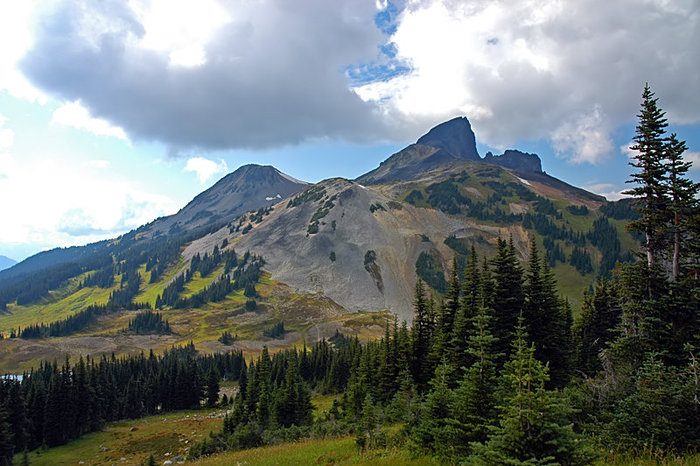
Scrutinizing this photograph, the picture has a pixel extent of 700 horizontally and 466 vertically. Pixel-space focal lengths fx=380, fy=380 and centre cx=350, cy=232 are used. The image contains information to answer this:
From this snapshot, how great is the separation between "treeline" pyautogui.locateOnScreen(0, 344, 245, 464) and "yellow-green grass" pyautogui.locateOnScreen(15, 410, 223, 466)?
3.40m

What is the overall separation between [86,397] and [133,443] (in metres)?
17.5

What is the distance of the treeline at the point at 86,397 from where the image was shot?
212 feet

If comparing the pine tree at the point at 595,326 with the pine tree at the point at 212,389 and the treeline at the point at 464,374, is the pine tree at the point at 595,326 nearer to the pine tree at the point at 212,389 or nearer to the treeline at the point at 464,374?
the treeline at the point at 464,374

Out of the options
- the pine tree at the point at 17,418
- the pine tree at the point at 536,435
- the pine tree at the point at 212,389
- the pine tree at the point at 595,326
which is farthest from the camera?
the pine tree at the point at 212,389

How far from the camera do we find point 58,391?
232 ft

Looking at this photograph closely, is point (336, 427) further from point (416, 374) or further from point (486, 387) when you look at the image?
point (486, 387)

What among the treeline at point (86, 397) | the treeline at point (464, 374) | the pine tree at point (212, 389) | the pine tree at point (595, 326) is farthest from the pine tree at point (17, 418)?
the pine tree at point (595, 326)

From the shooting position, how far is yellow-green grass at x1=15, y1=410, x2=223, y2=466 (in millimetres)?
57375

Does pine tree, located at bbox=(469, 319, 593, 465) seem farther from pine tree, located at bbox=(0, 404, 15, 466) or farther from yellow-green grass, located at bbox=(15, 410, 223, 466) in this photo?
pine tree, located at bbox=(0, 404, 15, 466)

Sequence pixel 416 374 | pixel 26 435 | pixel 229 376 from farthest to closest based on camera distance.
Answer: pixel 229 376, pixel 26 435, pixel 416 374

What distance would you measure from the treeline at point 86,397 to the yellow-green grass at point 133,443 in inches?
134

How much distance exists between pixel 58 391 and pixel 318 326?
4998 inches

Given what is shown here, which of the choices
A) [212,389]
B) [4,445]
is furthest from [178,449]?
[212,389]

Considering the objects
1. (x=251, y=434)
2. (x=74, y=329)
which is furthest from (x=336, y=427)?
(x=74, y=329)
